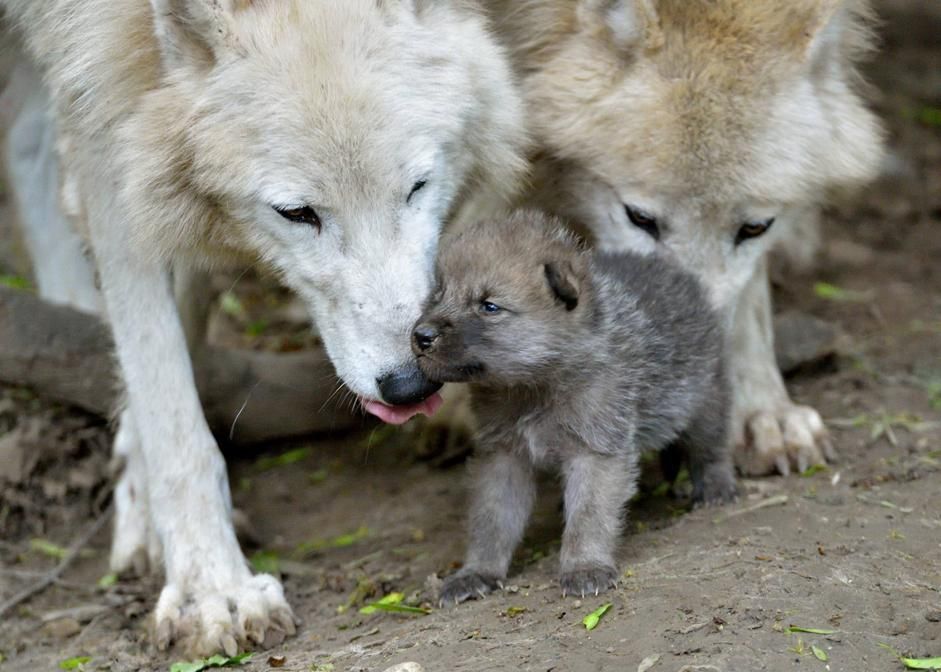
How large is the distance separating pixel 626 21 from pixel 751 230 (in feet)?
2.92

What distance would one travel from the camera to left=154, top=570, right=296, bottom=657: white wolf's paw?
4.09 meters

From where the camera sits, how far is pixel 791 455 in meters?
5.03

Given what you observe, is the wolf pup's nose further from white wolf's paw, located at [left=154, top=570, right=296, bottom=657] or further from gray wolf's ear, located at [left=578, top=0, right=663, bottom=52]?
gray wolf's ear, located at [left=578, top=0, right=663, bottom=52]

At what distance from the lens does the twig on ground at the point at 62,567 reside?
197 inches

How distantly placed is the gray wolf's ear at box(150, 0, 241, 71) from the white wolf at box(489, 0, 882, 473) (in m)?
1.34

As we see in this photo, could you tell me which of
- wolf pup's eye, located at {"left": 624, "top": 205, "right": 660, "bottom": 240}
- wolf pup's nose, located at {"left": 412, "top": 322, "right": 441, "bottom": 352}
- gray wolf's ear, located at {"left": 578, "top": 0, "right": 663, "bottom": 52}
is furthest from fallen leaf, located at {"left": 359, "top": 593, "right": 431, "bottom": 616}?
gray wolf's ear, located at {"left": 578, "top": 0, "right": 663, "bottom": 52}

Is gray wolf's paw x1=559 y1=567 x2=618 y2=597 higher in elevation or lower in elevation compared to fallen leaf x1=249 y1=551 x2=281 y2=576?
higher

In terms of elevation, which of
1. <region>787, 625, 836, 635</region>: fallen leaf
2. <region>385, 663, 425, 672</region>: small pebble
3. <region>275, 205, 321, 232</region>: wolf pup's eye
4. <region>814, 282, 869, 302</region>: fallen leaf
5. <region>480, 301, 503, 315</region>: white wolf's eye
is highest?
<region>275, 205, 321, 232</region>: wolf pup's eye

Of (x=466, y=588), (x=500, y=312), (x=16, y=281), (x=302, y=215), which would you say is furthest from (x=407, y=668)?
(x=16, y=281)

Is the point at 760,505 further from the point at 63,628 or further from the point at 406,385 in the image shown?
the point at 63,628

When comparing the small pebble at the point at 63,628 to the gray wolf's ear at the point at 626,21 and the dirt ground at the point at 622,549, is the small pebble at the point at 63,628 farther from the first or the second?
the gray wolf's ear at the point at 626,21

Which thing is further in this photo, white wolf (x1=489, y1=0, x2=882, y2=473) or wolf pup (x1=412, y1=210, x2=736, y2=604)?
white wolf (x1=489, y1=0, x2=882, y2=473)

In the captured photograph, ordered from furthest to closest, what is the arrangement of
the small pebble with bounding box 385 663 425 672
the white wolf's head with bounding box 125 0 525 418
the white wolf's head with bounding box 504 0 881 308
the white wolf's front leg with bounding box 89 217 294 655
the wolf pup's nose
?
the white wolf's head with bounding box 504 0 881 308 < the white wolf's front leg with bounding box 89 217 294 655 < the white wolf's head with bounding box 125 0 525 418 < the wolf pup's nose < the small pebble with bounding box 385 663 425 672

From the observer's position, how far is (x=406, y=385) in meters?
3.84
